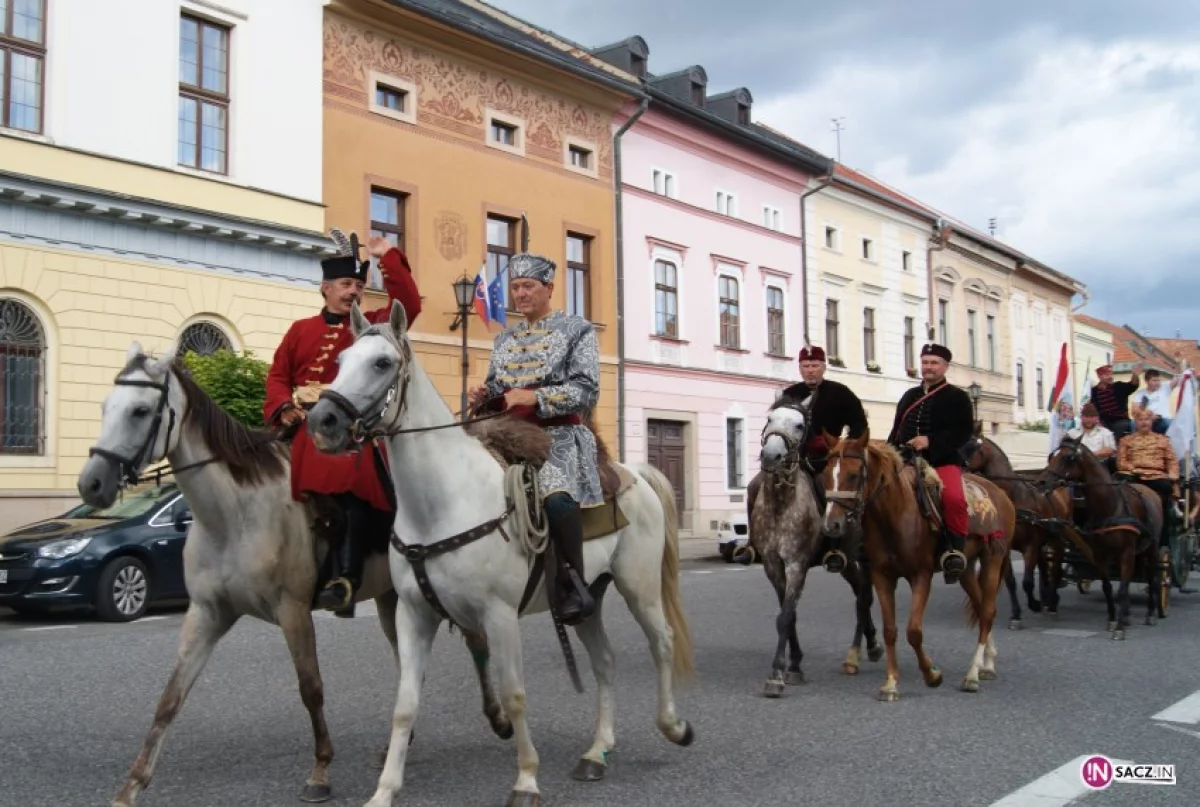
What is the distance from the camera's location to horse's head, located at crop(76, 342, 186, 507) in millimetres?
4844

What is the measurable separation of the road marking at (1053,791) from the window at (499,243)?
19741 millimetres

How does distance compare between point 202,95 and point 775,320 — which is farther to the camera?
point 775,320

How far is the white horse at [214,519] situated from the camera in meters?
4.97

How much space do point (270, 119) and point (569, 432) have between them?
1684 centimetres

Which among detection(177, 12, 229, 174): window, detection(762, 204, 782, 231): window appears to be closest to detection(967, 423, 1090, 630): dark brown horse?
detection(177, 12, 229, 174): window

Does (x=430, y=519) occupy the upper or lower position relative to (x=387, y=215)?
lower

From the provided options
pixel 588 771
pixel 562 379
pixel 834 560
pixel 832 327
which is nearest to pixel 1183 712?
pixel 834 560

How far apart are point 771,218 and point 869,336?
23.3 feet

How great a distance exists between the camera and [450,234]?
23906 mm

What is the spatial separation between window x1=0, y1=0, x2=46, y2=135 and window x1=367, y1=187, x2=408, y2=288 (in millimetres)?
6577

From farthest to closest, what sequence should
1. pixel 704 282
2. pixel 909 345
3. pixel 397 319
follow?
pixel 909 345, pixel 704 282, pixel 397 319

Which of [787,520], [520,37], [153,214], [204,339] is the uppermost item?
[520,37]

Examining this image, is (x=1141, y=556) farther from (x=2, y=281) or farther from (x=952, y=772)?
(x=2, y=281)

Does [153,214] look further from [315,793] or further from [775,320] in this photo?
[775,320]
